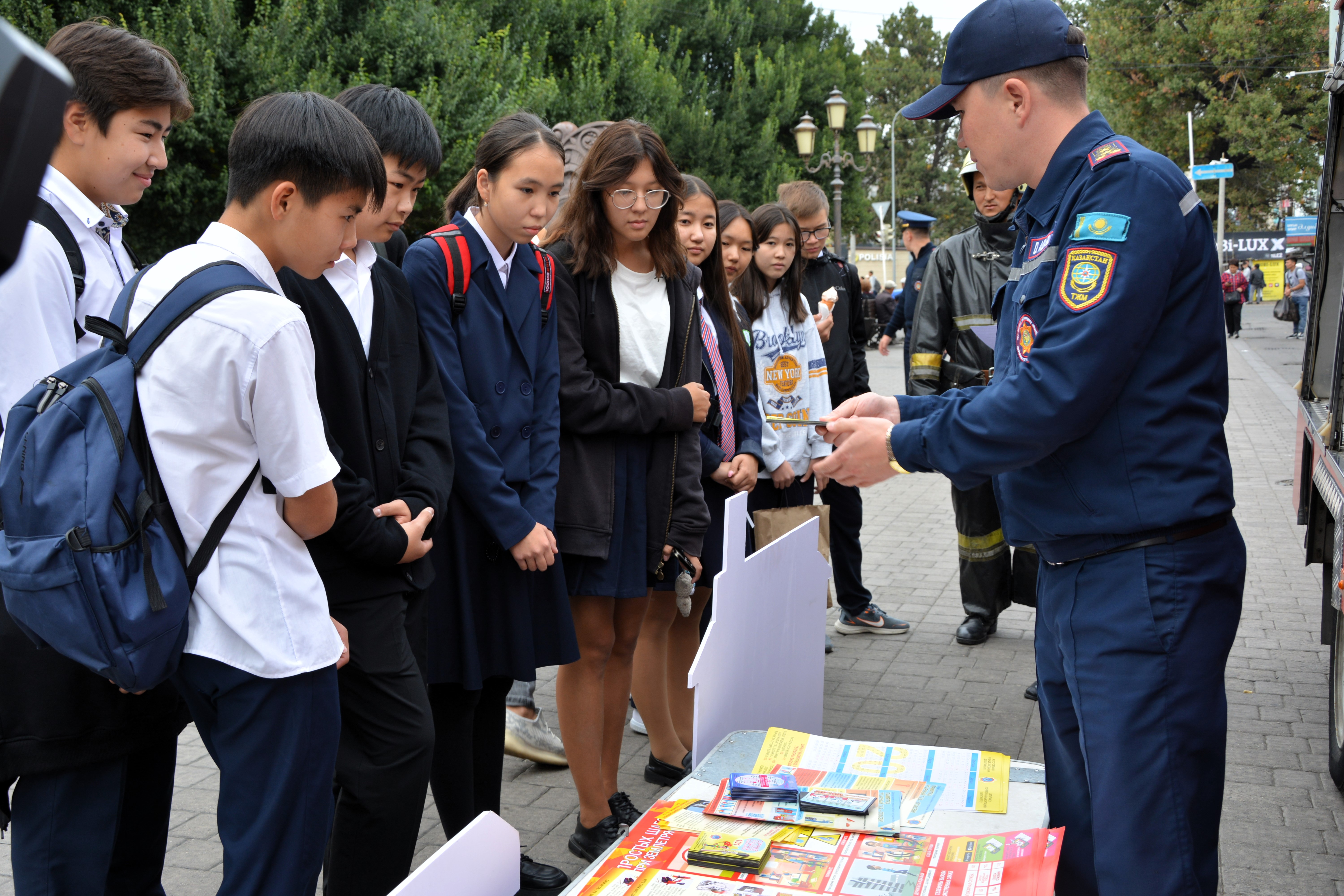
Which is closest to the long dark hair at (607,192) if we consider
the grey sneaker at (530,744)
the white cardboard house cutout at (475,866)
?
the grey sneaker at (530,744)

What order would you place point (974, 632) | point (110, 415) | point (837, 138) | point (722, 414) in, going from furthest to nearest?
1. point (837, 138)
2. point (974, 632)
3. point (722, 414)
4. point (110, 415)

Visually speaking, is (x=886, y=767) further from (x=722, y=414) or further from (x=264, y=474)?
(x=722, y=414)

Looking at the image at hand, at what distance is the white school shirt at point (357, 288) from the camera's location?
2.44m

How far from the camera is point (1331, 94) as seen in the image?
14.6 feet

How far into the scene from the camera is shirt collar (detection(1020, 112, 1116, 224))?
2111 millimetres

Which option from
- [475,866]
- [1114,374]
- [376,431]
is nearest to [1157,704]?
[1114,374]

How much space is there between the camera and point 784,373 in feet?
15.9

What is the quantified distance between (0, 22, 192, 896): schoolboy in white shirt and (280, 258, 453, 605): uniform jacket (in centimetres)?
43

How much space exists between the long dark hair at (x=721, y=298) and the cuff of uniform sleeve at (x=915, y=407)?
5.06 feet

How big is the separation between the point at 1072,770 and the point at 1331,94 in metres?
3.59

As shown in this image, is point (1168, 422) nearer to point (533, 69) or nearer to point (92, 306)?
point (92, 306)

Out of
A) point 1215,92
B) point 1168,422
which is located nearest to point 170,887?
point 1168,422

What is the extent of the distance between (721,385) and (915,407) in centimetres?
149

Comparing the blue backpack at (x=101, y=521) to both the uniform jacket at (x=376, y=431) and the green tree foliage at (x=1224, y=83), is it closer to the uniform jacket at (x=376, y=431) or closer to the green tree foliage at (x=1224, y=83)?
the uniform jacket at (x=376, y=431)
